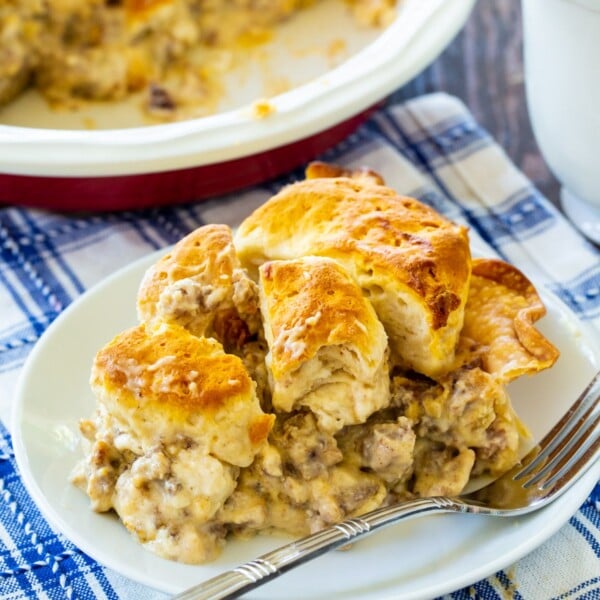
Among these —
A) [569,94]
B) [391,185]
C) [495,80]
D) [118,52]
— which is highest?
[118,52]

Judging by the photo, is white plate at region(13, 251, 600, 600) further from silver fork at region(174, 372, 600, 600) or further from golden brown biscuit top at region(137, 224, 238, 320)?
golden brown biscuit top at region(137, 224, 238, 320)

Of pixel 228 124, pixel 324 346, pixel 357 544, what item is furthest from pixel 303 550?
pixel 228 124

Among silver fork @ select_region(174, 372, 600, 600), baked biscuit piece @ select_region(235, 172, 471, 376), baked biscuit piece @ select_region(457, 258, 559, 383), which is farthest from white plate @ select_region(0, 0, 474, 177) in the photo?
silver fork @ select_region(174, 372, 600, 600)

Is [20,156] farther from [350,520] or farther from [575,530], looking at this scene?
[575,530]

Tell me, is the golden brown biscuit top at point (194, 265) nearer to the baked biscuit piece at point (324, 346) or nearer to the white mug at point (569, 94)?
the baked biscuit piece at point (324, 346)

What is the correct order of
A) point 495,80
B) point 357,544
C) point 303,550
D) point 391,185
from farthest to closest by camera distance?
1. point 495,80
2. point 391,185
3. point 357,544
4. point 303,550

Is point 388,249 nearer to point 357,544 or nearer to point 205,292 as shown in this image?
point 205,292
